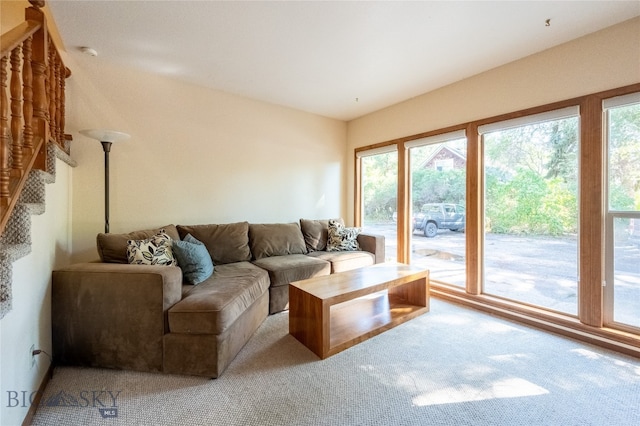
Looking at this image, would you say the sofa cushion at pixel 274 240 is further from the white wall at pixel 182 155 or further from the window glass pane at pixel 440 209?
the window glass pane at pixel 440 209

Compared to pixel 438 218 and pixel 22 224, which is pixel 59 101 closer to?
pixel 22 224

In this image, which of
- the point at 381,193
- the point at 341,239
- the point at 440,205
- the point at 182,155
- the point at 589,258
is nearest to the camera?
the point at 589,258

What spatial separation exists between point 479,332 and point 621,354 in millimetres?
934

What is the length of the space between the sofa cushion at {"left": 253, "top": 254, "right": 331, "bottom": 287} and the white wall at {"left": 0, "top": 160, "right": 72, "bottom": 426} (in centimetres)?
161

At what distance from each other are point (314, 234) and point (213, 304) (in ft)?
7.12

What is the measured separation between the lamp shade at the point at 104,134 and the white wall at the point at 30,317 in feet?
1.02

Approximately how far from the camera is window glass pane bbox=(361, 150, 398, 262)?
4.12 metres

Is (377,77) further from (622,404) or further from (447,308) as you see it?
(622,404)

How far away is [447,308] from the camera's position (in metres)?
2.97

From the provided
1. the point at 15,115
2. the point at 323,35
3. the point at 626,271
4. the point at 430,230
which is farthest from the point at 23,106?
the point at 626,271

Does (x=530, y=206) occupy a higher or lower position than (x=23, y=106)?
lower

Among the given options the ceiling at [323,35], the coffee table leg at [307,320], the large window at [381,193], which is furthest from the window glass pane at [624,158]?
the coffee table leg at [307,320]

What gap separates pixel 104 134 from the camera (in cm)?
234

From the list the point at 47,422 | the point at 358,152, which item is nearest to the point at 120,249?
the point at 47,422
